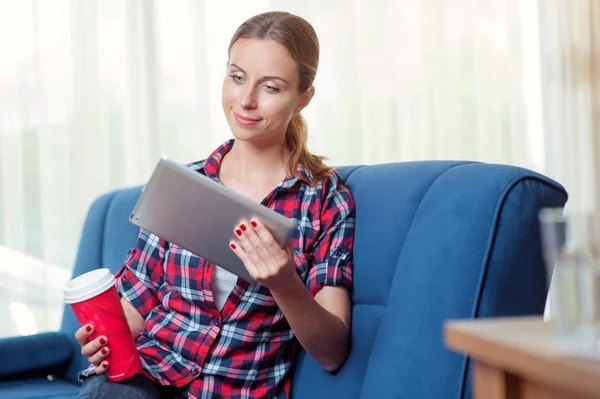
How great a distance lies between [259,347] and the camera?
1.43m

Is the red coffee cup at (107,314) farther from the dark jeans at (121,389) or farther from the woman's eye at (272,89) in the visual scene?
the woman's eye at (272,89)

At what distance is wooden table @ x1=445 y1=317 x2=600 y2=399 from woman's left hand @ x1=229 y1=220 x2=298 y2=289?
1.57ft

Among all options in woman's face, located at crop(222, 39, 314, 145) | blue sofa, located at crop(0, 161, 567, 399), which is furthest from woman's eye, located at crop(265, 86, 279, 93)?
blue sofa, located at crop(0, 161, 567, 399)

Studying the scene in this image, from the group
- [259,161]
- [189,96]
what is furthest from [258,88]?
[189,96]

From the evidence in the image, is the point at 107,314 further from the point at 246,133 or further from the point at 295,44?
the point at 295,44

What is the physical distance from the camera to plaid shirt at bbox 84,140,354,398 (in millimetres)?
1402

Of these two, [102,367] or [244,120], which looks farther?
[244,120]

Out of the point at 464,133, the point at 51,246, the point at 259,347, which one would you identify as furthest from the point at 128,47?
the point at 259,347

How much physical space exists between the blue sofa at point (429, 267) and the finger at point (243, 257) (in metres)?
0.27

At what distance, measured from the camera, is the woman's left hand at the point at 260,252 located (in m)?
1.14

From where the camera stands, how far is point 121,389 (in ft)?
4.36

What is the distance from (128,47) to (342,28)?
35.0 inches

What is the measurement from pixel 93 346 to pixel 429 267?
1.80 feet

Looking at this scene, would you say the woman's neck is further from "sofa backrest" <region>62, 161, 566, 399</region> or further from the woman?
"sofa backrest" <region>62, 161, 566, 399</region>
